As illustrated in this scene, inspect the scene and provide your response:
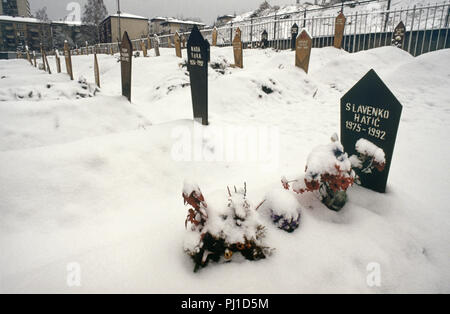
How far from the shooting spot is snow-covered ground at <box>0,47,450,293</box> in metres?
1.46

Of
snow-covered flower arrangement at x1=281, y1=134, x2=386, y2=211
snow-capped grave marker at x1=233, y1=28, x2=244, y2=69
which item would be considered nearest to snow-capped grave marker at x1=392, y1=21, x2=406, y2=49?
snow-capped grave marker at x1=233, y1=28, x2=244, y2=69

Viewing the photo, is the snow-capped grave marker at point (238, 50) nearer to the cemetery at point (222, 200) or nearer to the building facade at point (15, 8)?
the cemetery at point (222, 200)

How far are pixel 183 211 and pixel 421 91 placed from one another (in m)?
6.45

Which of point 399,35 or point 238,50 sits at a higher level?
point 399,35

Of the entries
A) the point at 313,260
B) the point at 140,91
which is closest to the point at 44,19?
the point at 140,91

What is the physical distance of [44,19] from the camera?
59.2m

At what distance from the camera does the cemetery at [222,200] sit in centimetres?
149

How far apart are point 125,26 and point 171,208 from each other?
5646 centimetres

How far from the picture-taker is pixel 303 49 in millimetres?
7781

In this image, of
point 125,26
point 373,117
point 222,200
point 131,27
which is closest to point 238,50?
point 373,117

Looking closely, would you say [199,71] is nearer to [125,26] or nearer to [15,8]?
[125,26]

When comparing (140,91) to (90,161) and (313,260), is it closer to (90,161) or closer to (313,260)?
(90,161)

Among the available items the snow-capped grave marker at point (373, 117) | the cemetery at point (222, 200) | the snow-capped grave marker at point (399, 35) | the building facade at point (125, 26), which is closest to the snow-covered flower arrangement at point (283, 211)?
the cemetery at point (222, 200)

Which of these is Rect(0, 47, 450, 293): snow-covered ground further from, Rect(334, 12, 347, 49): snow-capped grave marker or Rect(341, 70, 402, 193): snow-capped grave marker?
Rect(334, 12, 347, 49): snow-capped grave marker
